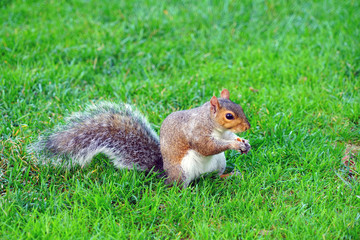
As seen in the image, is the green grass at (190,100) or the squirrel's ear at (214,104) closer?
the green grass at (190,100)

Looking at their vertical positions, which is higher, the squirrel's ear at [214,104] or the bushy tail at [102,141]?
the squirrel's ear at [214,104]

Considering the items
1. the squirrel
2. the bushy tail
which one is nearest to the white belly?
the squirrel

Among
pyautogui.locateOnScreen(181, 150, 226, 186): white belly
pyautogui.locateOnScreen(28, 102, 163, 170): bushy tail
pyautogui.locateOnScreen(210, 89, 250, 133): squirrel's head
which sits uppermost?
pyautogui.locateOnScreen(210, 89, 250, 133): squirrel's head

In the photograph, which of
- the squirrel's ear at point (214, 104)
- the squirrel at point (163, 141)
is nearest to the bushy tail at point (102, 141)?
the squirrel at point (163, 141)

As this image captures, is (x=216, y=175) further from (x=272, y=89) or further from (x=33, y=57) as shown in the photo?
(x=33, y=57)

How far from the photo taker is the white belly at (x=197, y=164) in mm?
2117

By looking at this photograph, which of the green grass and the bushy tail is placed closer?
the green grass

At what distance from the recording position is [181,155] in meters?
2.13

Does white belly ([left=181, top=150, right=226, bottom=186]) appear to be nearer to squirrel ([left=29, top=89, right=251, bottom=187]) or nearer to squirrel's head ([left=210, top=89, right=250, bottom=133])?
squirrel ([left=29, top=89, right=251, bottom=187])

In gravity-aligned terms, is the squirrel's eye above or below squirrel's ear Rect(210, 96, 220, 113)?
below

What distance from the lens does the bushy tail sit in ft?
6.95

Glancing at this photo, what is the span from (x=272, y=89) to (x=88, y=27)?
1863 millimetres

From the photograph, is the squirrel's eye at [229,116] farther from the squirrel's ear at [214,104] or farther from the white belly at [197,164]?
the white belly at [197,164]

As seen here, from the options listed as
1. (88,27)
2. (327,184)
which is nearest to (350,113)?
(327,184)
